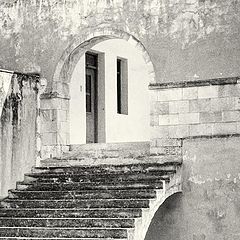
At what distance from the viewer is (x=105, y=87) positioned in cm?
1773

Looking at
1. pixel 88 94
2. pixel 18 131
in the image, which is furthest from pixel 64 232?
pixel 88 94

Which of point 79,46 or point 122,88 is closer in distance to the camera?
point 79,46

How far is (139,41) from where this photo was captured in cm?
1400

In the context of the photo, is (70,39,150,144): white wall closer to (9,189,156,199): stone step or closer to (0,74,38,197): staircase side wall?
(0,74,38,197): staircase side wall

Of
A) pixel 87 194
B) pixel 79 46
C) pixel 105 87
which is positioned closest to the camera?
pixel 87 194

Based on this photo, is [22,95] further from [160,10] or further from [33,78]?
[160,10]

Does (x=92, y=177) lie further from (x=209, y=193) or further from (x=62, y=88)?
(x=62, y=88)

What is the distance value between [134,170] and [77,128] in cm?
277

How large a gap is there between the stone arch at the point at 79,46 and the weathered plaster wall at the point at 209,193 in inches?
82.1

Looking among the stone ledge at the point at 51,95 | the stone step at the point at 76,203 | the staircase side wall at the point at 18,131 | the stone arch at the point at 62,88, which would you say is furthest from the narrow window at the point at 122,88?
the stone step at the point at 76,203

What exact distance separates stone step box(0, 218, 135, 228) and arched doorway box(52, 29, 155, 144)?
320cm

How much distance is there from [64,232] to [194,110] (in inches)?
130

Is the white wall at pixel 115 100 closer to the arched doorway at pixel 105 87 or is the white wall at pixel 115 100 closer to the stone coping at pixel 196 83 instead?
the arched doorway at pixel 105 87

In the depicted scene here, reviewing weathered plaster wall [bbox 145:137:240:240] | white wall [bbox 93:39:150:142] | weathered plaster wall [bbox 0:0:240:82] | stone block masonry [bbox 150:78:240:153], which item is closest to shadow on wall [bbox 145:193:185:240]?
weathered plaster wall [bbox 145:137:240:240]
